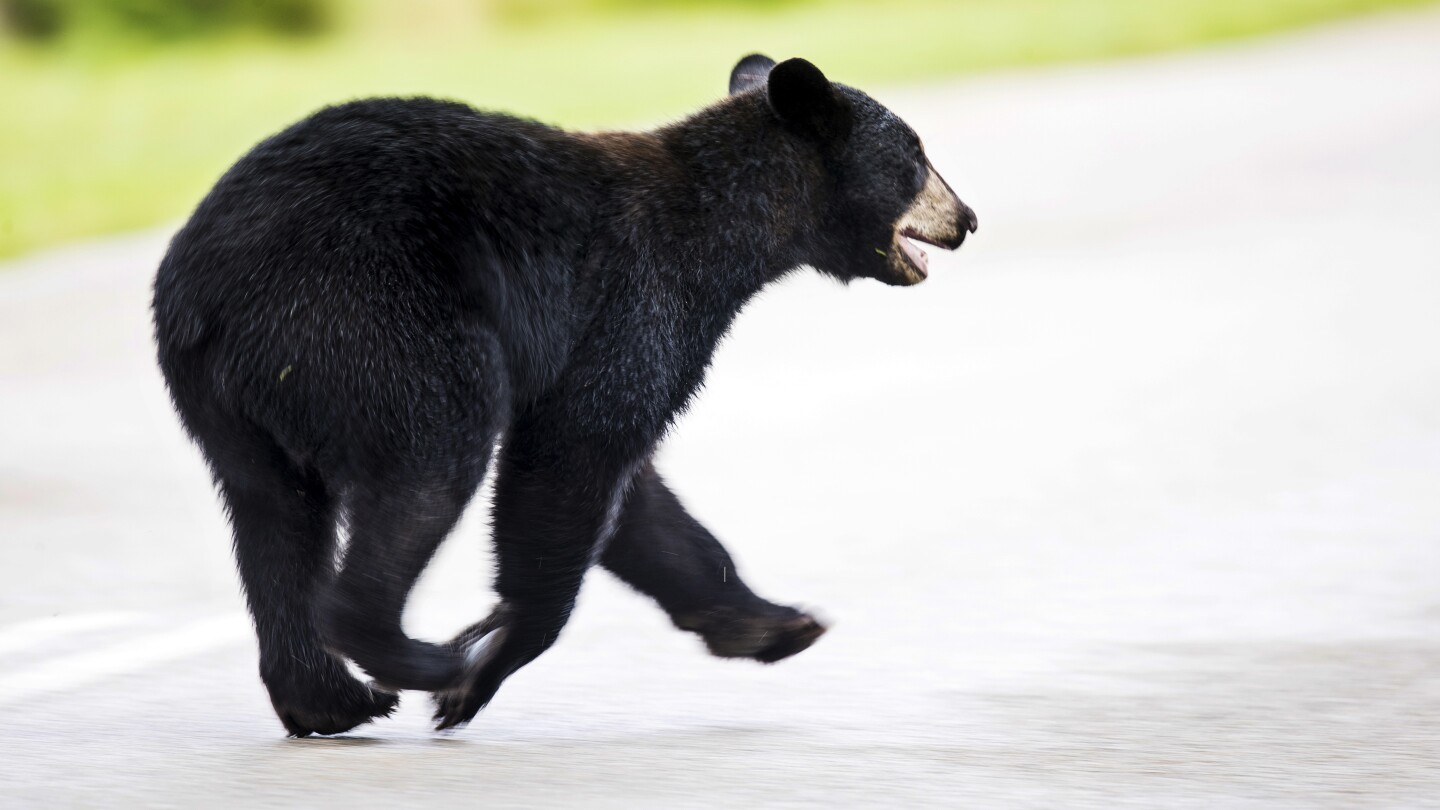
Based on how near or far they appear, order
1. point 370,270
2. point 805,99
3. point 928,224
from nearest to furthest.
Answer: point 370,270 → point 805,99 → point 928,224

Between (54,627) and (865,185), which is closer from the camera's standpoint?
(865,185)

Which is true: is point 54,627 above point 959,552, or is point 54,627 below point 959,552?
below

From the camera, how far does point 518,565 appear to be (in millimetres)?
5016

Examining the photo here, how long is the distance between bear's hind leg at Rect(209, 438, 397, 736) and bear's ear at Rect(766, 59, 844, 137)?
5.29ft

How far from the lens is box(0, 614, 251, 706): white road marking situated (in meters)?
5.96

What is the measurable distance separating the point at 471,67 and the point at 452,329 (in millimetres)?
18287

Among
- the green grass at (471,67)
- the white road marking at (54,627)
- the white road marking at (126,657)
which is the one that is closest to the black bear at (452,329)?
the white road marking at (126,657)

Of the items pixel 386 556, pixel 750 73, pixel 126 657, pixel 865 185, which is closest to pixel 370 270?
pixel 386 556

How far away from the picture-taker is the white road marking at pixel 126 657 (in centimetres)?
596

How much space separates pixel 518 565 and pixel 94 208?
13662 mm

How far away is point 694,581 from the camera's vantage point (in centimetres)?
571

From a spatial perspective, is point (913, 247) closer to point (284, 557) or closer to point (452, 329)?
point (452, 329)

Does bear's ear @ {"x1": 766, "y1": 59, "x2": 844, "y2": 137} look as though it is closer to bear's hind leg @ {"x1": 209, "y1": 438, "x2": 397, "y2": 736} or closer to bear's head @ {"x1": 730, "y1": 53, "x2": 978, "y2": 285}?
bear's head @ {"x1": 730, "y1": 53, "x2": 978, "y2": 285}

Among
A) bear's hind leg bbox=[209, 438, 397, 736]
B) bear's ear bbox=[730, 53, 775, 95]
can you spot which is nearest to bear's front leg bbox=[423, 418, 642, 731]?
bear's hind leg bbox=[209, 438, 397, 736]
